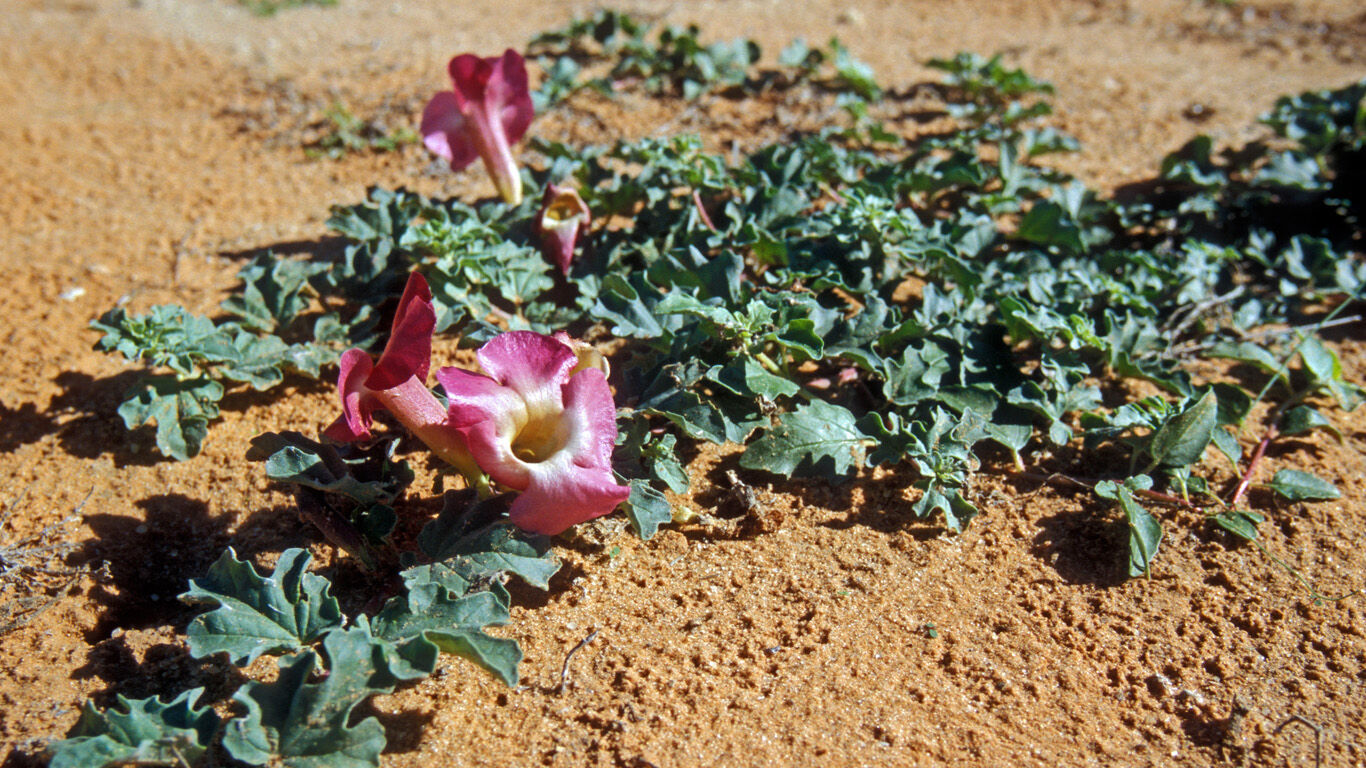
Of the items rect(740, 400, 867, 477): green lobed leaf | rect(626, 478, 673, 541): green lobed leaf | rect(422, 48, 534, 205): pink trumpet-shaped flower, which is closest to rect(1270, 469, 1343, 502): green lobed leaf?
rect(740, 400, 867, 477): green lobed leaf

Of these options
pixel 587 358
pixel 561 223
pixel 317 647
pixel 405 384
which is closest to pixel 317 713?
pixel 317 647

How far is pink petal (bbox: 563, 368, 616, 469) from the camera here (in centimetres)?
195

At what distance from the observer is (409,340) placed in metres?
1.92

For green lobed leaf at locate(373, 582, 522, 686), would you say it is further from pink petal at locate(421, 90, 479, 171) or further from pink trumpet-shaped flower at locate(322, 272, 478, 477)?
pink petal at locate(421, 90, 479, 171)

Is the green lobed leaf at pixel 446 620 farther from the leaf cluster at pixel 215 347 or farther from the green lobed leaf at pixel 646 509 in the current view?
the leaf cluster at pixel 215 347

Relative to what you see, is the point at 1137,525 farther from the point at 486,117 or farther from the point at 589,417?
Result: the point at 486,117

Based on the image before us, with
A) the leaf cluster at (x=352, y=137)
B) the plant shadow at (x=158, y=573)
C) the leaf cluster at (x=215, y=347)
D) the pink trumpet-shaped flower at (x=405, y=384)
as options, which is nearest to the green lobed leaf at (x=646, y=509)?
the pink trumpet-shaped flower at (x=405, y=384)

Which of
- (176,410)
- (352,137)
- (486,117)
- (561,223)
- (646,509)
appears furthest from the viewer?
(352,137)

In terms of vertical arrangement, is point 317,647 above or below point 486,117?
below

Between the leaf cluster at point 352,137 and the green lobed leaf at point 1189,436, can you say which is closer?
the green lobed leaf at point 1189,436

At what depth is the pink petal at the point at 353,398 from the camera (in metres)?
1.93

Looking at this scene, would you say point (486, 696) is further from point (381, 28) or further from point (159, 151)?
point (381, 28)

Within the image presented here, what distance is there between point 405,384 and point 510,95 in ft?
4.79

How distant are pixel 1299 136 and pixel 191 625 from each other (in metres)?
4.04
